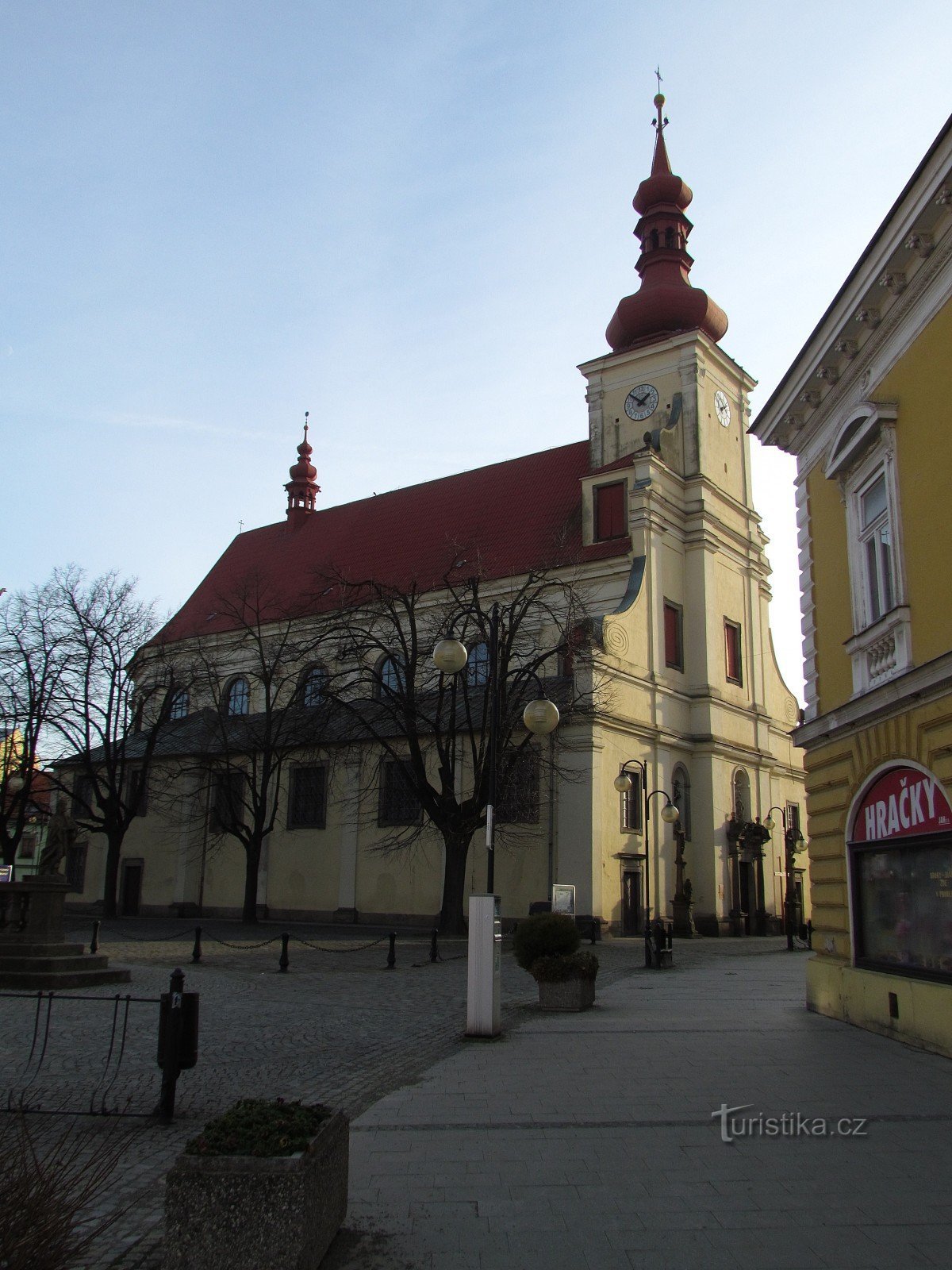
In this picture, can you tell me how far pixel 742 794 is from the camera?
37.4m

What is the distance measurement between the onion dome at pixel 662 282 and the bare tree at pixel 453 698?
10.7m

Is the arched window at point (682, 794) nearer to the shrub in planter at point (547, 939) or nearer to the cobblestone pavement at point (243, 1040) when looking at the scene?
the cobblestone pavement at point (243, 1040)

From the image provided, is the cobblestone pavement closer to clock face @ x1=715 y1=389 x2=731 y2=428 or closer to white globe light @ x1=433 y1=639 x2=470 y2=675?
white globe light @ x1=433 y1=639 x2=470 y2=675

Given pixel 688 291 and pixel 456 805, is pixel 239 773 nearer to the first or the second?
pixel 456 805

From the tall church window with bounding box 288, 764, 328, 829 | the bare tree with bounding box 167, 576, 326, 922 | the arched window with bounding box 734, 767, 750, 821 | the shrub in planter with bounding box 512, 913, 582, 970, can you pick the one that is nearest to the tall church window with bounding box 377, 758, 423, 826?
the tall church window with bounding box 288, 764, 328, 829

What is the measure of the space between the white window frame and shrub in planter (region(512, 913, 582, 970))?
509cm

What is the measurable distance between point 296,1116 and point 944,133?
966cm

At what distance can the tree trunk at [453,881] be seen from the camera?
27047 millimetres

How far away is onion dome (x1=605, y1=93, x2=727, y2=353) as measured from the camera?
39500 mm

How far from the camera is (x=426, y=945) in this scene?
25859mm

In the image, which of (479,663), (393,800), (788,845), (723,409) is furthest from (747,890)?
(723,409)

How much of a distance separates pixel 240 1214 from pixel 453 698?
22262 millimetres

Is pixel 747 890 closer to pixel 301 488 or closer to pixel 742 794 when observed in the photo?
pixel 742 794

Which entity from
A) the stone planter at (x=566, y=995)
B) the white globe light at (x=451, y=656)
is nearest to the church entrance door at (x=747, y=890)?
the stone planter at (x=566, y=995)
